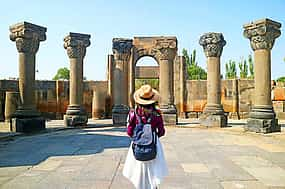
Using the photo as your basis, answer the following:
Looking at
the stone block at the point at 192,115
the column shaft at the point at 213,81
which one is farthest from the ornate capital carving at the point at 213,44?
the stone block at the point at 192,115

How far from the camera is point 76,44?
50.9 feet

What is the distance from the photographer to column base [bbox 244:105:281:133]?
12004 mm

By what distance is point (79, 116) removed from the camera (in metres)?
15.5

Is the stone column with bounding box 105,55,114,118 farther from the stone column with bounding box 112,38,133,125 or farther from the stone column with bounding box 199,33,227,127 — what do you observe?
the stone column with bounding box 199,33,227,127

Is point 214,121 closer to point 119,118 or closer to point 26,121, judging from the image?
point 119,118

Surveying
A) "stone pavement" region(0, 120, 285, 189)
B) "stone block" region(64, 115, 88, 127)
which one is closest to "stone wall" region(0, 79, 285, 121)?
"stone block" region(64, 115, 88, 127)

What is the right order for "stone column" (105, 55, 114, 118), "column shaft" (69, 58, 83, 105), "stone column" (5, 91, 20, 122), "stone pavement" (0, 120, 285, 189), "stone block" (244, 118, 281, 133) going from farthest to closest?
"stone column" (105, 55, 114, 118) → "stone column" (5, 91, 20, 122) → "column shaft" (69, 58, 83, 105) → "stone block" (244, 118, 281, 133) → "stone pavement" (0, 120, 285, 189)

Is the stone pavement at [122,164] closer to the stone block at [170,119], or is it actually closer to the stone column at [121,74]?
the stone block at [170,119]

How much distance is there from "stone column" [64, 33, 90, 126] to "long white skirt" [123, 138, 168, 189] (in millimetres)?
Answer: 11991

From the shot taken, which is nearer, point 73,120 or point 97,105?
point 73,120

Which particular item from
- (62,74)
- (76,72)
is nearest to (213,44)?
(76,72)

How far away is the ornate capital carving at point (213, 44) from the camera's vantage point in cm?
1532

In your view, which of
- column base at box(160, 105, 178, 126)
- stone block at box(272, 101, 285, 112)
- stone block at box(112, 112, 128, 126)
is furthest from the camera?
stone block at box(272, 101, 285, 112)

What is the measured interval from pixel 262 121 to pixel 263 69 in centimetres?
209
